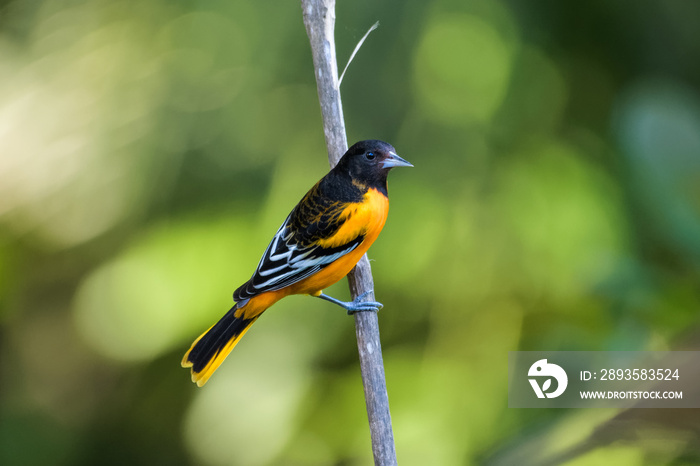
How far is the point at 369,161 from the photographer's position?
48.8 inches

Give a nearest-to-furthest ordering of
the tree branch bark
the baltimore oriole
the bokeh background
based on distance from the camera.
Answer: the tree branch bark, the baltimore oriole, the bokeh background

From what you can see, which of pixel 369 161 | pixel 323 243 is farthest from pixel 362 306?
pixel 369 161

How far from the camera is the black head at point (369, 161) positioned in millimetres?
1227

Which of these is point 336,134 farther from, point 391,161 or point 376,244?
point 376,244

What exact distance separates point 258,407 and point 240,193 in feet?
2.09

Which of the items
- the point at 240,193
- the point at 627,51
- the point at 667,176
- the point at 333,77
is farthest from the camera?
the point at 627,51

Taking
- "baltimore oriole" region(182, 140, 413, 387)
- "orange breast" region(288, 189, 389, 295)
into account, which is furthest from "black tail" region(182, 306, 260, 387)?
"orange breast" region(288, 189, 389, 295)

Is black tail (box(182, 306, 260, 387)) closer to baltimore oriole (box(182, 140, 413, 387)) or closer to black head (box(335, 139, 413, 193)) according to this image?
baltimore oriole (box(182, 140, 413, 387))

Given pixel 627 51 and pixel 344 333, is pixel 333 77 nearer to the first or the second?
pixel 344 333

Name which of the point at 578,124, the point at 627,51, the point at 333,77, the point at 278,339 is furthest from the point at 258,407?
the point at 627,51

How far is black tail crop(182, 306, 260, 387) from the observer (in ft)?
4.04

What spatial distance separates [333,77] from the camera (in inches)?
48.8

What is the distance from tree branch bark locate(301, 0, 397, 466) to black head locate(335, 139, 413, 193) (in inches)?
2.9

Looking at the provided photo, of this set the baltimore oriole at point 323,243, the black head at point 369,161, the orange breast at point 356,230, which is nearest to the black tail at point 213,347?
the baltimore oriole at point 323,243
